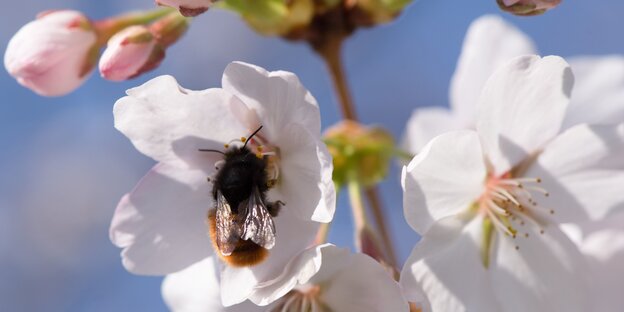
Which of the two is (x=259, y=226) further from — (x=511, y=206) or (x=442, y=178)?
(x=511, y=206)

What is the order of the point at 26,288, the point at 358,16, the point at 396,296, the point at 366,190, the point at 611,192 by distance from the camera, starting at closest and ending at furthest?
the point at 396,296 < the point at 611,192 < the point at 358,16 < the point at 366,190 < the point at 26,288

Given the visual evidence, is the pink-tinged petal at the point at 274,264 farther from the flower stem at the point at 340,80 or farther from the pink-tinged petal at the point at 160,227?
the flower stem at the point at 340,80

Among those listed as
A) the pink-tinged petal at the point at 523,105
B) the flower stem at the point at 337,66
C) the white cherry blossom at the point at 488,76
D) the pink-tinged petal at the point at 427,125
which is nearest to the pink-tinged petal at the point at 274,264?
the pink-tinged petal at the point at 523,105

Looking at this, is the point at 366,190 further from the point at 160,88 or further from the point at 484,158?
the point at 160,88

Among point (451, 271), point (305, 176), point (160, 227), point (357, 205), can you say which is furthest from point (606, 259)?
point (160, 227)

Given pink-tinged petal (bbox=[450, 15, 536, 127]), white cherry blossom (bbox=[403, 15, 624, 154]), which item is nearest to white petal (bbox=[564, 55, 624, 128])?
white cherry blossom (bbox=[403, 15, 624, 154])

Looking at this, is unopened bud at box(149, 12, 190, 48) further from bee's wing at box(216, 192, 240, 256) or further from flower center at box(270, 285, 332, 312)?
flower center at box(270, 285, 332, 312)

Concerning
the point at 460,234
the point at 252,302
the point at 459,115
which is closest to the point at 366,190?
the point at 459,115
